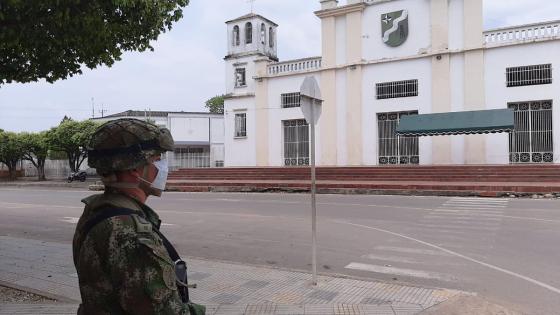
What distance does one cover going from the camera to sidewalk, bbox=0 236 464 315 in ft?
17.7

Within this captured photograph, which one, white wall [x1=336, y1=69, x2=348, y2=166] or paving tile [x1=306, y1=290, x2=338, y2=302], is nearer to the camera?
paving tile [x1=306, y1=290, x2=338, y2=302]

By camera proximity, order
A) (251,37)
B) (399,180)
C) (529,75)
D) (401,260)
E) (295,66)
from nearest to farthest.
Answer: (401,260) < (399,180) < (529,75) < (295,66) < (251,37)

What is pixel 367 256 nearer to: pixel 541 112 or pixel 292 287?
pixel 292 287

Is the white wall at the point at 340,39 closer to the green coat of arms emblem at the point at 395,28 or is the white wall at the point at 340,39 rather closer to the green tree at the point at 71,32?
the green coat of arms emblem at the point at 395,28

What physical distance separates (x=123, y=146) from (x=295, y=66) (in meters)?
32.4

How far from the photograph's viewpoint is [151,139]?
2004 mm

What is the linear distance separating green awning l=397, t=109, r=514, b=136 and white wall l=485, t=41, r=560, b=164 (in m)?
1.09

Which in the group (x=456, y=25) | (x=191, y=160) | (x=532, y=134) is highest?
(x=456, y=25)

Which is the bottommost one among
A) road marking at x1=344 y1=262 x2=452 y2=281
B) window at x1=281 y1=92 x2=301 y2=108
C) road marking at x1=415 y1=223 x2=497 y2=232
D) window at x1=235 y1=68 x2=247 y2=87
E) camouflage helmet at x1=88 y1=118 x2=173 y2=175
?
road marking at x1=344 y1=262 x2=452 y2=281

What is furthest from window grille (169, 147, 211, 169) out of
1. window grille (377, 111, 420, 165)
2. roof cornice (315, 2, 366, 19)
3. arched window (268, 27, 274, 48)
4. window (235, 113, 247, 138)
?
window grille (377, 111, 420, 165)

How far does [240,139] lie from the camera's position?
35.6 m

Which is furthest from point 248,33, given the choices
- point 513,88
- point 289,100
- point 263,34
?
point 513,88

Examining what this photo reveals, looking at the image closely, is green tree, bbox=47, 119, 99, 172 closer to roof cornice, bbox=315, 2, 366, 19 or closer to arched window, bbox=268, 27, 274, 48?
arched window, bbox=268, 27, 274, 48

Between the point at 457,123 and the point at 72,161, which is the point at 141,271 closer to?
the point at 457,123
